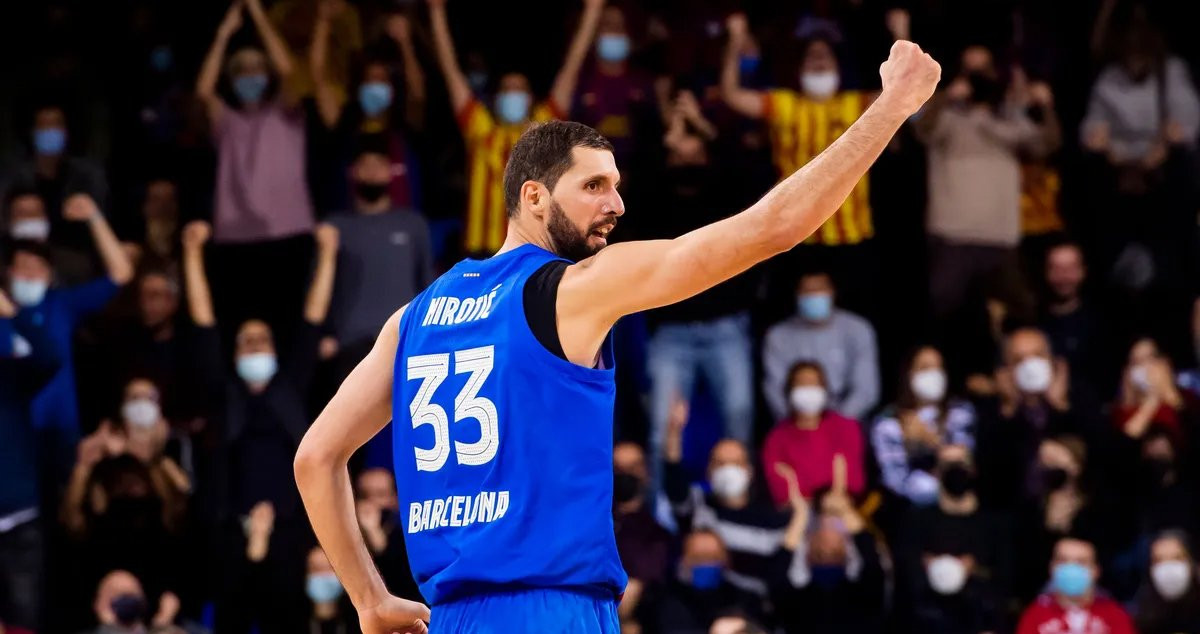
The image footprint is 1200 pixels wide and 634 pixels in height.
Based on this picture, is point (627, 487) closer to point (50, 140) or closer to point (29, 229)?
point (29, 229)

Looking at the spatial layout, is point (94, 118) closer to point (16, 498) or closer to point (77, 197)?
point (77, 197)

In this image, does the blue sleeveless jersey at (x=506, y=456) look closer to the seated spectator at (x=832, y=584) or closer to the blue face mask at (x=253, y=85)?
the seated spectator at (x=832, y=584)

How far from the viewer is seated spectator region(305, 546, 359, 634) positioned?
995cm

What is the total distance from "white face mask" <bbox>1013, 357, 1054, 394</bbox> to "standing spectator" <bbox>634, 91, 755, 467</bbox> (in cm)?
158

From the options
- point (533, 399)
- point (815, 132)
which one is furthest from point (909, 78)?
point (815, 132)

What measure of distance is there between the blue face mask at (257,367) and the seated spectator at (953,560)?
360 cm

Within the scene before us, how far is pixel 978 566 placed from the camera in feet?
34.1

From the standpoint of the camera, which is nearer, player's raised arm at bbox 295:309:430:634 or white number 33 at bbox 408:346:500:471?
white number 33 at bbox 408:346:500:471

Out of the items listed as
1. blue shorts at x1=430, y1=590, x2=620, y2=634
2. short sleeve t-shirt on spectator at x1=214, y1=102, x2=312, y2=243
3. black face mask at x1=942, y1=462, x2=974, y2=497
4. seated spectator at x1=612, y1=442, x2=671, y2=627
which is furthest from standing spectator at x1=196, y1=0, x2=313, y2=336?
blue shorts at x1=430, y1=590, x2=620, y2=634

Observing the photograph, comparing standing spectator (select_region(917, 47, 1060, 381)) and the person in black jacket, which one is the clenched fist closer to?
the person in black jacket

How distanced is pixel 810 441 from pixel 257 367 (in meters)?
3.13

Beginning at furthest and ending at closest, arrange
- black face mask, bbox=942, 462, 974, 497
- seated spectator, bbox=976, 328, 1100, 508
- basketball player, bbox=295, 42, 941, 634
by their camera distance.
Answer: seated spectator, bbox=976, 328, 1100, 508, black face mask, bbox=942, 462, 974, 497, basketball player, bbox=295, 42, 941, 634

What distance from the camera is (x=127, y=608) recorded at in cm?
973

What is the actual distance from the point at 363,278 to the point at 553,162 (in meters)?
7.14
